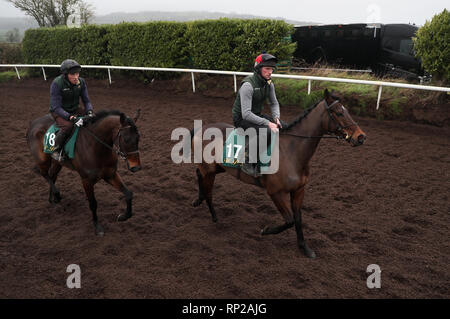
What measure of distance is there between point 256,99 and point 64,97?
3.12 meters

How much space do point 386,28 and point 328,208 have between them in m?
10.8

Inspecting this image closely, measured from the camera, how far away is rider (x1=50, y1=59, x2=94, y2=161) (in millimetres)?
5023

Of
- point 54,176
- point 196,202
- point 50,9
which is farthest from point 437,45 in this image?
point 50,9

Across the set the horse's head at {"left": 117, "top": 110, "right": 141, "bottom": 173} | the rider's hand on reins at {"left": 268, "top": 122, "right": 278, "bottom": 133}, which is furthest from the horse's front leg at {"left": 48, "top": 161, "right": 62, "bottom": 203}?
the rider's hand on reins at {"left": 268, "top": 122, "right": 278, "bottom": 133}

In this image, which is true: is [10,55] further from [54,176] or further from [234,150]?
[234,150]

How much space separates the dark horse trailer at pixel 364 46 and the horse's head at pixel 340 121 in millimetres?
10062

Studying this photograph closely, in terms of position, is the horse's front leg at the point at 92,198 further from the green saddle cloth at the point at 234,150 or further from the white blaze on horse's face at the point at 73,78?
the green saddle cloth at the point at 234,150

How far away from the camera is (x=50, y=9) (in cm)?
3216

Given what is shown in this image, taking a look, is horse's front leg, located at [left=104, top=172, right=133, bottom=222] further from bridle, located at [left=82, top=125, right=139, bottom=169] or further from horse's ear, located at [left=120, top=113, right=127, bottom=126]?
horse's ear, located at [left=120, top=113, right=127, bottom=126]

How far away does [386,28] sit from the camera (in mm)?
13156

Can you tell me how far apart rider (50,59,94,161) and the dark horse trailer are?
11.2 meters

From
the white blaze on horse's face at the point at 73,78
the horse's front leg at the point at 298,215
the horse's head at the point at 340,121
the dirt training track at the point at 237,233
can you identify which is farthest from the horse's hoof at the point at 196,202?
the white blaze on horse's face at the point at 73,78

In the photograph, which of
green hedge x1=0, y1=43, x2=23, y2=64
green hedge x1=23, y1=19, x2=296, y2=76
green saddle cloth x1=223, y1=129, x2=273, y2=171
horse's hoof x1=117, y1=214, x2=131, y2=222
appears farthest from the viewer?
green hedge x1=0, y1=43, x2=23, y2=64

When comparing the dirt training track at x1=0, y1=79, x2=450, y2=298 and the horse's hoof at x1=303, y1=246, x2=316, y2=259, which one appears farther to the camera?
the horse's hoof at x1=303, y1=246, x2=316, y2=259
